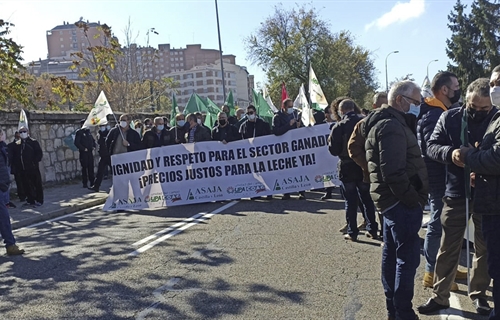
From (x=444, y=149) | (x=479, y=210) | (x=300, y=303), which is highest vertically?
(x=444, y=149)

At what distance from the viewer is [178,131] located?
13.6 m

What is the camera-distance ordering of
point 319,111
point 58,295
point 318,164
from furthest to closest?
point 319,111 → point 318,164 → point 58,295

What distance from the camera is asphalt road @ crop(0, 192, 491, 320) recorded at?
16.0 feet

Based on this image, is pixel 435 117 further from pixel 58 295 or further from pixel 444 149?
pixel 58 295

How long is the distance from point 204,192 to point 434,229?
7123mm

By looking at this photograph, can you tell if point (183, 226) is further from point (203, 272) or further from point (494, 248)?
point (494, 248)

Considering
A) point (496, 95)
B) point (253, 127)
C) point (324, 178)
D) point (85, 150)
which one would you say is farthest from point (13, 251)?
point (85, 150)

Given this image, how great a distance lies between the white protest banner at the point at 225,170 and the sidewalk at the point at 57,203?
1.15 m

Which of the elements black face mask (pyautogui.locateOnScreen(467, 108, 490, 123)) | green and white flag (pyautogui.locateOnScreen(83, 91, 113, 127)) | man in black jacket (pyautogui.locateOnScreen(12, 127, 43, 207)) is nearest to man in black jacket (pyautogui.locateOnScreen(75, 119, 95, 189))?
man in black jacket (pyautogui.locateOnScreen(12, 127, 43, 207))

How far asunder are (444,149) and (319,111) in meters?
11.4

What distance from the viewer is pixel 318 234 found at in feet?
25.5

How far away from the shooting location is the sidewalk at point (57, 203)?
35.9ft

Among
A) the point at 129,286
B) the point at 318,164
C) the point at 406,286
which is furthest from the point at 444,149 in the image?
the point at 318,164

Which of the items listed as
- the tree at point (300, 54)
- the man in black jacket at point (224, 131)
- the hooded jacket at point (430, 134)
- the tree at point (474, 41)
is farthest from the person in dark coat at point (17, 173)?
the tree at point (474, 41)
